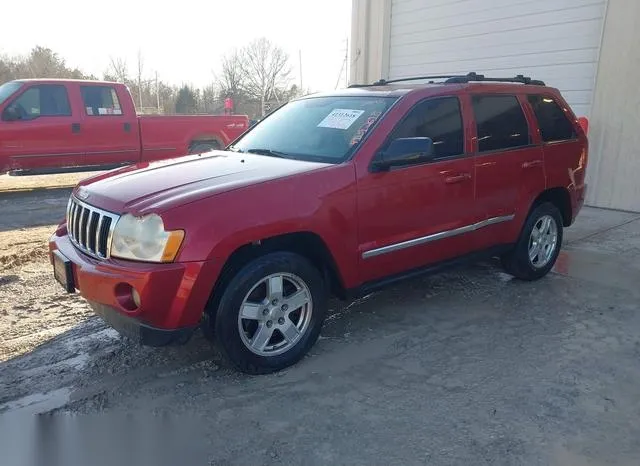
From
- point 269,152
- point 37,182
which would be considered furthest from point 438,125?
point 37,182

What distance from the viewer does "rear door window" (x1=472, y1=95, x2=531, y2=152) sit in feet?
14.5

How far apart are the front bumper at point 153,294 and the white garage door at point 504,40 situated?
777 centimetres

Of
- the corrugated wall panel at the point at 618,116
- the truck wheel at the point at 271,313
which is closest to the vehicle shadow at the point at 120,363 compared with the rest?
the truck wheel at the point at 271,313

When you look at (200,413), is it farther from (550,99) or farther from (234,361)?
(550,99)

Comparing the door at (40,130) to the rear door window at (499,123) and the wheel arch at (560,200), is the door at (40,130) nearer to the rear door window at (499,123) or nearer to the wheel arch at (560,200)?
the rear door window at (499,123)

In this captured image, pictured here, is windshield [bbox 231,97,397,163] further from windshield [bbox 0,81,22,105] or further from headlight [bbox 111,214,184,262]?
windshield [bbox 0,81,22,105]

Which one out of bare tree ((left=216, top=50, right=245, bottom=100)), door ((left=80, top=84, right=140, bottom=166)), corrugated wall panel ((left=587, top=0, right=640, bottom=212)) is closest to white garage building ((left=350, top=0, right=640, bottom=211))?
corrugated wall panel ((left=587, top=0, right=640, bottom=212))

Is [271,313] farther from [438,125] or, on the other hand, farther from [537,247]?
[537,247]

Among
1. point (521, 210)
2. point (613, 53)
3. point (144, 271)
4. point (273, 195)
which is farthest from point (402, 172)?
point (613, 53)

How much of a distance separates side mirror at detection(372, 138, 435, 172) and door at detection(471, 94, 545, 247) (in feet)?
2.96

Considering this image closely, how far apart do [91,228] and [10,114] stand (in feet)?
24.5

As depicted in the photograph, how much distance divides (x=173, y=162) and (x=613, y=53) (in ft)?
23.2

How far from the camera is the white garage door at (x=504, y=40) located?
8.39 metres

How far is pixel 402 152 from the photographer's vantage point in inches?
141
